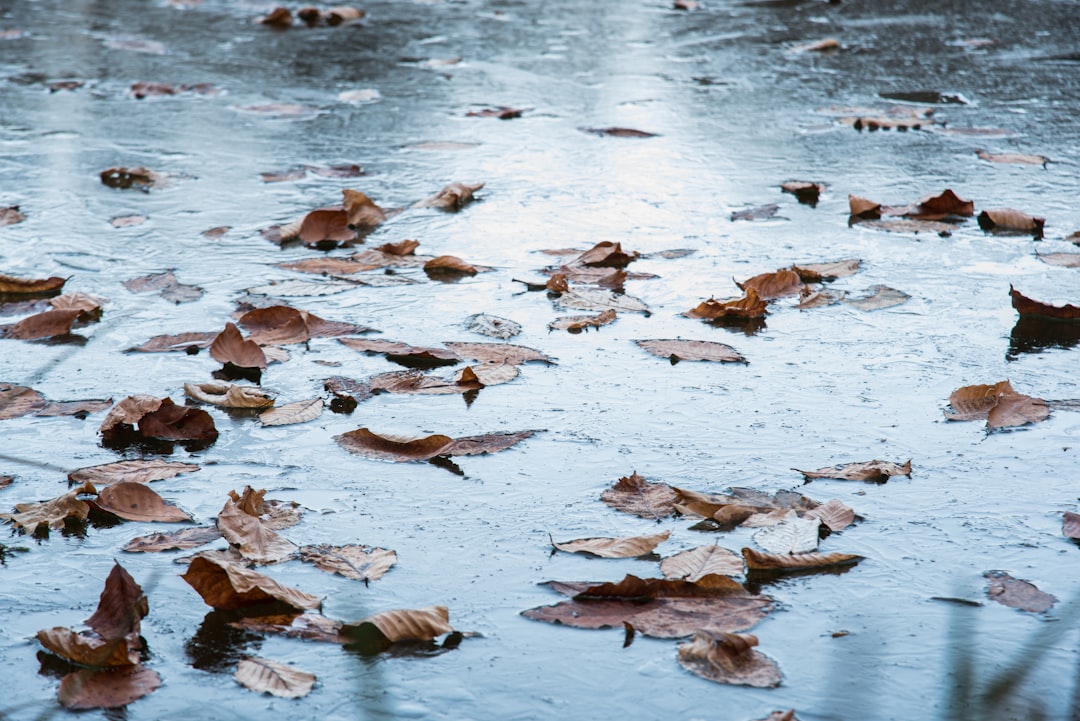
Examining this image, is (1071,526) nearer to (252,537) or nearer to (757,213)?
(252,537)

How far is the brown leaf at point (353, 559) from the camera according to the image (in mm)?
1665

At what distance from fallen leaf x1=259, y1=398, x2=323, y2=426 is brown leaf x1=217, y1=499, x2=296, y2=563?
14.7 inches

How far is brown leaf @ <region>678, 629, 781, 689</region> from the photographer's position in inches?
56.0

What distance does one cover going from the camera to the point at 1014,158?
3955 mm

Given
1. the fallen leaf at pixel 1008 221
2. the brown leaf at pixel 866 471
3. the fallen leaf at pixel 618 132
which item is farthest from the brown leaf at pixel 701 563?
the fallen leaf at pixel 618 132

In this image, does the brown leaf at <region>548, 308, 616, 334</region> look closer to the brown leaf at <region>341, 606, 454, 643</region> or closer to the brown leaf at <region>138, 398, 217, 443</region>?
the brown leaf at <region>138, 398, 217, 443</region>

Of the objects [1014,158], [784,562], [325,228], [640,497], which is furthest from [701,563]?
[1014,158]

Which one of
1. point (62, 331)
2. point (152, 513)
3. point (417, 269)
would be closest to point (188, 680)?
point (152, 513)

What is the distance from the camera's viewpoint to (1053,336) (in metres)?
2.53


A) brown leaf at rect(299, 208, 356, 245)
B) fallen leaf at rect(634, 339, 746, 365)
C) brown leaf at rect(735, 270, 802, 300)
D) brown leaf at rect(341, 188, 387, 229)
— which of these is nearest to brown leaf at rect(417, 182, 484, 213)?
brown leaf at rect(341, 188, 387, 229)

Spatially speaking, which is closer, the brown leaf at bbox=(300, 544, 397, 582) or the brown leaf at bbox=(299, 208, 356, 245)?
the brown leaf at bbox=(300, 544, 397, 582)

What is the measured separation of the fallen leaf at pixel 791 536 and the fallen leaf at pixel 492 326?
3.13 ft

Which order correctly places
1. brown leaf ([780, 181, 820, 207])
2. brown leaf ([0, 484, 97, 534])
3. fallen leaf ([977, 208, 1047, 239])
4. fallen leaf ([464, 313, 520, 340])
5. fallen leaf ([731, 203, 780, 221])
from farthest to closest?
brown leaf ([780, 181, 820, 207])
fallen leaf ([731, 203, 780, 221])
fallen leaf ([977, 208, 1047, 239])
fallen leaf ([464, 313, 520, 340])
brown leaf ([0, 484, 97, 534])

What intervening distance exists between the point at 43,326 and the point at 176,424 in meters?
0.69
